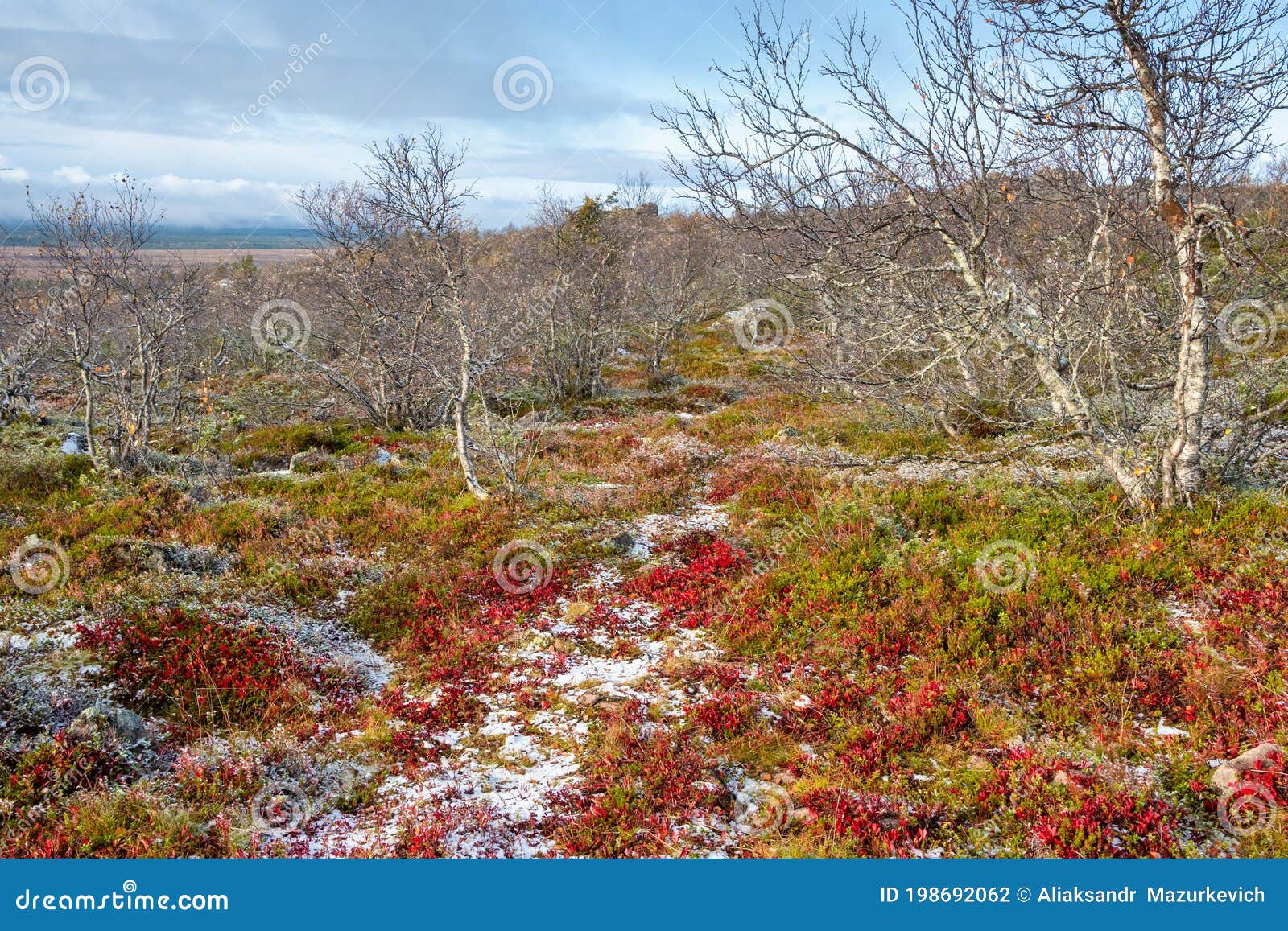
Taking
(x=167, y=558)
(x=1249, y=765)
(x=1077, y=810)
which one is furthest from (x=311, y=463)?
(x=1249, y=765)

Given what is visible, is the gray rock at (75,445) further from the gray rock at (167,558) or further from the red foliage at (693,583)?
the red foliage at (693,583)

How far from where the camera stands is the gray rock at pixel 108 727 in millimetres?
5605

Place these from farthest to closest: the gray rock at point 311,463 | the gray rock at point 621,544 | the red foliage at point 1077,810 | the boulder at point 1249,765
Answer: the gray rock at point 311,463 → the gray rock at point 621,544 → the boulder at point 1249,765 → the red foliage at point 1077,810

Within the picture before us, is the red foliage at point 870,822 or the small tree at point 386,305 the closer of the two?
the red foliage at point 870,822

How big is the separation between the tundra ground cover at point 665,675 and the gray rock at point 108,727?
0.06 meters

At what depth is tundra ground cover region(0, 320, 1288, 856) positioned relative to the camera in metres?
4.78

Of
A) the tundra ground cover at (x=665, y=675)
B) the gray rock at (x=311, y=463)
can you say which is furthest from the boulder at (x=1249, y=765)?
the gray rock at (x=311, y=463)

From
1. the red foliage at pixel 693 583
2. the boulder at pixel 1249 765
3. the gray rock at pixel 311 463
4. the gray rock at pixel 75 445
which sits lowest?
the boulder at pixel 1249 765

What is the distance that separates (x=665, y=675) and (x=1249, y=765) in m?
4.76

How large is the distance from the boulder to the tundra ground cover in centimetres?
5

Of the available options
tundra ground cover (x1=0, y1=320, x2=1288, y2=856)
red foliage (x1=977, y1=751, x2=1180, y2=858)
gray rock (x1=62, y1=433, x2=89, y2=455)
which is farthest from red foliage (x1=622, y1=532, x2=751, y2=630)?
gray rock (x1=62, y1=433, x2=89, y2=455)

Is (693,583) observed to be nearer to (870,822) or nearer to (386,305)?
(870,822)

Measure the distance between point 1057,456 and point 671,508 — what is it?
282 inches

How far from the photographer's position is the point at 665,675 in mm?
7082
